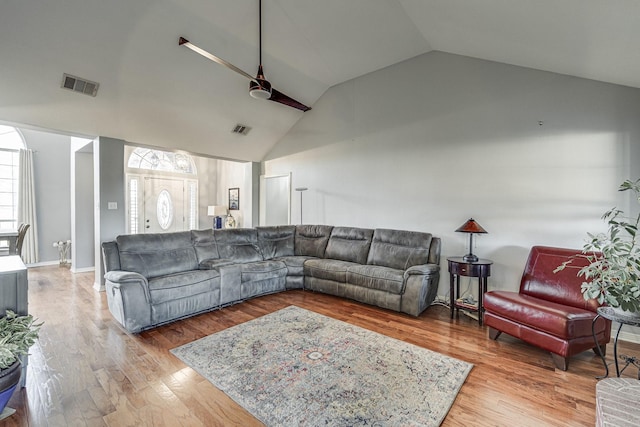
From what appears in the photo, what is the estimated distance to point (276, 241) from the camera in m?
5.20

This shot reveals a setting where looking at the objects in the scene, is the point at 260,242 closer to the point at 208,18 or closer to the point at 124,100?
the point at 124,100

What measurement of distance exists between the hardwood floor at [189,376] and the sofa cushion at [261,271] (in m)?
0.56

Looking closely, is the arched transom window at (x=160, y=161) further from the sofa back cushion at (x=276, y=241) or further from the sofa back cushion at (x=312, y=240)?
the sofa back cushion at (x=312, y=240)

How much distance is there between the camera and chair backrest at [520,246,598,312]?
2797 mm

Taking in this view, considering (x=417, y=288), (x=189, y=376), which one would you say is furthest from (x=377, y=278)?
(x=189, y=376)

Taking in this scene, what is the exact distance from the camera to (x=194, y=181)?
8266mm

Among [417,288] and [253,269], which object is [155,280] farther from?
[417,288]

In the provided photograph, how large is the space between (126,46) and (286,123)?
123 inches

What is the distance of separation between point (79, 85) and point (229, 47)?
2.02 meters

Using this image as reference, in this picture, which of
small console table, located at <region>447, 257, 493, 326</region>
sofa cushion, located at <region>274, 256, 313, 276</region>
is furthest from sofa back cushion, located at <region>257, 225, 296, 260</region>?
small console table, located at <region>447, 257, 493, 326</region>

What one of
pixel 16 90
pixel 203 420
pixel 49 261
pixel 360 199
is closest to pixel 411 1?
pixel 360 199

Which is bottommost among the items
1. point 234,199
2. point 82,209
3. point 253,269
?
Answer: point 253,269

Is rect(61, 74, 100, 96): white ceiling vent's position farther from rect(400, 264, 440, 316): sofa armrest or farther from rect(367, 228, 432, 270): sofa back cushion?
rect(400, 264, 440, 316): sofa armrest

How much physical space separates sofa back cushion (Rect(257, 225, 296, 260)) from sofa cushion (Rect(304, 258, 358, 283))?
0.72 m
